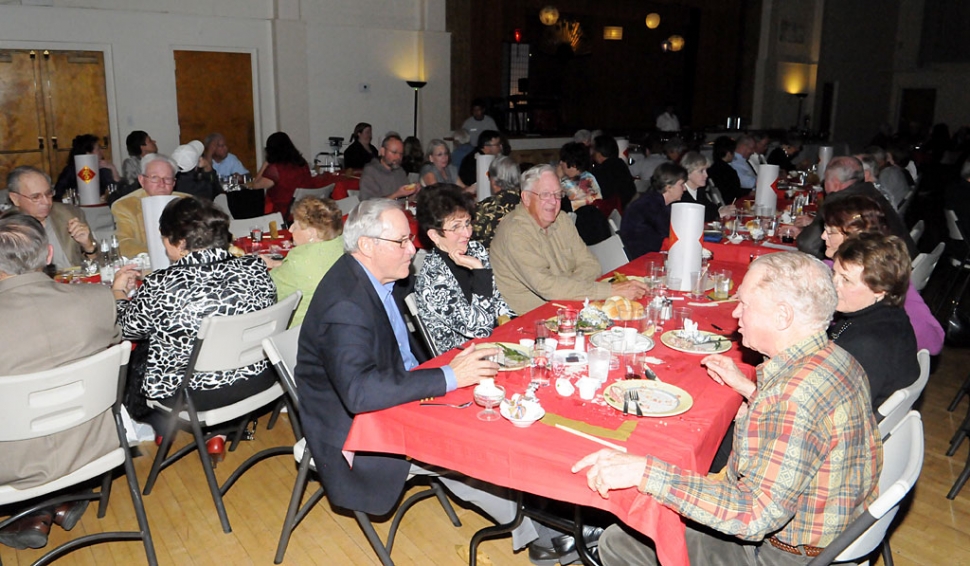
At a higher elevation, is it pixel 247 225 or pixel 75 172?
pixel 75 172

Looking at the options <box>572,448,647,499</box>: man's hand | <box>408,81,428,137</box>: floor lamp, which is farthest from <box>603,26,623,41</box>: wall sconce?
<box>572,448,647,499</box>: man's hand

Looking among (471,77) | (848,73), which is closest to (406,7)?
(471,77)

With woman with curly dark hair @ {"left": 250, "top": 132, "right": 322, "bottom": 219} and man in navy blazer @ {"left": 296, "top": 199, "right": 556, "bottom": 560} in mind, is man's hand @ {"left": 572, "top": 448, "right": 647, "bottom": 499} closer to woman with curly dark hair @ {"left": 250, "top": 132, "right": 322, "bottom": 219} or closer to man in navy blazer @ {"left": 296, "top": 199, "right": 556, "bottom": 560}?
man in navy blazer @ {"left": 296, "top": 199, "right": 556, "bottom": 560}

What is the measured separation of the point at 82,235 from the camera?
4359mm

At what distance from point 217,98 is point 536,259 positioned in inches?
315

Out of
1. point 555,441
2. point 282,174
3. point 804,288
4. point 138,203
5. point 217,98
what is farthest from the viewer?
point 217,98

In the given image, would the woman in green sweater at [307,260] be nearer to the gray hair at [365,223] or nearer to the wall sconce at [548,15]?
the gray hair at [365,223]

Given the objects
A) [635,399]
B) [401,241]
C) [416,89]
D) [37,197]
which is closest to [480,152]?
[416,89]

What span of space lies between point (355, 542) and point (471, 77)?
35.5ft

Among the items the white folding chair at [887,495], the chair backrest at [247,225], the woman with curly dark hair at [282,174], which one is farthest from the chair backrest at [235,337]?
the woman with curly dark hair at [282,174]

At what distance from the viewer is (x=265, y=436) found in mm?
4113

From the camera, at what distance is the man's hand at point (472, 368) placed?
2.37 metres

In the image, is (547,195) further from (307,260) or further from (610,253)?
(307,260)

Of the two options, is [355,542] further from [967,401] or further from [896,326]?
[967,401]
